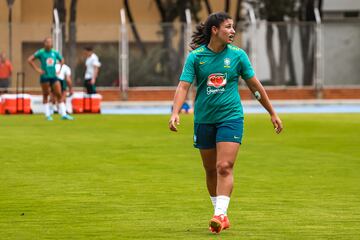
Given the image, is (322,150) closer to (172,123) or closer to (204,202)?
(204,202)

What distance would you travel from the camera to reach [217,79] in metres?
11.6

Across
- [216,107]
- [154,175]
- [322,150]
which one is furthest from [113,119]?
[216,107]

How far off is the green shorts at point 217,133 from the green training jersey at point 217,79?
0.17 ft

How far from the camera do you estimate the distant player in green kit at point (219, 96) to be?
1158cm

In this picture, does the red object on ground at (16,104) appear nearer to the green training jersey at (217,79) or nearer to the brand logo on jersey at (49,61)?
the brand logo on jersey at (49,61)

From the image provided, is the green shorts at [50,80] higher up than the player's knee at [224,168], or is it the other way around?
the player's knee at [224,168]

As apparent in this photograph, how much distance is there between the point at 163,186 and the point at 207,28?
445cm

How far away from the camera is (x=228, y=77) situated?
11.7 m

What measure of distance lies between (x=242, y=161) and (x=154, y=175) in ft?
9.35

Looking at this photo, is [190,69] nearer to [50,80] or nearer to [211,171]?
[211,171]

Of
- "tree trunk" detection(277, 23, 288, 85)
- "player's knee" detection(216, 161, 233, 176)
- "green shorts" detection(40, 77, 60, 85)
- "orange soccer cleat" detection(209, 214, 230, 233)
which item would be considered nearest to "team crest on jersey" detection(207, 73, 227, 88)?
"player's knee" detection(216, 161, 233, 176)

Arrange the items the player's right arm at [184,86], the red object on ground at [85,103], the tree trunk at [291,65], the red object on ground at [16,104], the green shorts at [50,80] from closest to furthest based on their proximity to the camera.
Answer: the player's right arm at [184,86]
the green shorts at [50,80]
the red object on ground at [16,104]
the red object on ground at [85,103]
the tree trunk at [291,65]

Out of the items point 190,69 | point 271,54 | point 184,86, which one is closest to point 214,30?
point 190,69

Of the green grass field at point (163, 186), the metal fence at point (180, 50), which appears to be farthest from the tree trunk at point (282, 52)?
the green grass field at point (163, 186)
